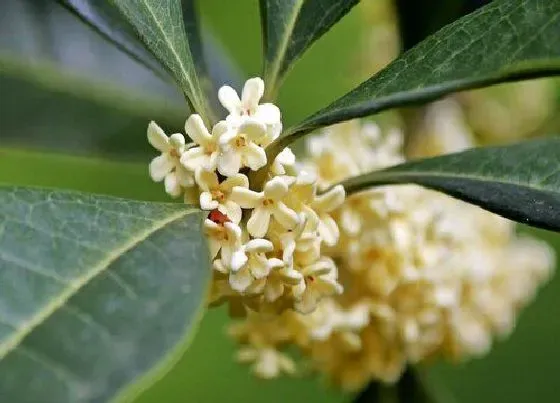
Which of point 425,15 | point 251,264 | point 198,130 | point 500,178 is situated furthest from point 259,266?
point 425,15

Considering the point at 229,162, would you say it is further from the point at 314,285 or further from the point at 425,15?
the point at 425,15

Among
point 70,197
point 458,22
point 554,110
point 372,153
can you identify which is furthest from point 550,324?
Answer: point 70,197

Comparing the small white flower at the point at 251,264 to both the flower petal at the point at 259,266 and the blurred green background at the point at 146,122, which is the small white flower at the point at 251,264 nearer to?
→ the flower petal at the point at 259,266

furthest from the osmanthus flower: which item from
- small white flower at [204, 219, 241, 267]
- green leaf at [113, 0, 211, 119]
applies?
green leaf at [113, 0, 211, 119]


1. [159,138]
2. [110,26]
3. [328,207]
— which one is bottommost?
[328,207]

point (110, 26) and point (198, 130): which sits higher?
point (110, 26)

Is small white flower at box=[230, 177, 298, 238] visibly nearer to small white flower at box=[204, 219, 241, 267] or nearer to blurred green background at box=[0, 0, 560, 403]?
small white flower at box=[204, 219, 241, 267]

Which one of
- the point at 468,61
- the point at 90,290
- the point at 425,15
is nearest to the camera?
the point at 90,290
